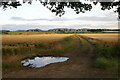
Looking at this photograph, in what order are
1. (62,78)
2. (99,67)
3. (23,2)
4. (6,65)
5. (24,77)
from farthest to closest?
1. (23,2)
2. (6,65)
3. (99,67)
4. (24,77)
5. (62,78)

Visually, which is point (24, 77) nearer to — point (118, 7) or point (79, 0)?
point (79, 0)

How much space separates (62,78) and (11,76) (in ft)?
10.2

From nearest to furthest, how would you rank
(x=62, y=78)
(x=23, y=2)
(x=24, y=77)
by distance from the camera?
(x=62, y=78) < (x=24, y=77) < (x=23, y=2)

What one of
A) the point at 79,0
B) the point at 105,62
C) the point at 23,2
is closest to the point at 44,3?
the point at 23,2

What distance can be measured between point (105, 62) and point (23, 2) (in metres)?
7.46

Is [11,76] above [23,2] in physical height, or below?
below

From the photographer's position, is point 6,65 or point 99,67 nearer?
point 99,67

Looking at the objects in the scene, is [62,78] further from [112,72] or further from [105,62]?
[105,62]

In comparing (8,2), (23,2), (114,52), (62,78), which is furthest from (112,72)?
(8,2)

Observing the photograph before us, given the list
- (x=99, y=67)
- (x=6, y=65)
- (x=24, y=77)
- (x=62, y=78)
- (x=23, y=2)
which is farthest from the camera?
(x=23, y=2)

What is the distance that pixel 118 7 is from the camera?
1509cm

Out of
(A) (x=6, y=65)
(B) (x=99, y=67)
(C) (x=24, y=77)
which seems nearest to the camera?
(C) (x=24, y=77)

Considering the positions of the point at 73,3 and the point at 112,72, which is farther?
the point at 73,3

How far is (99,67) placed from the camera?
1220cm
